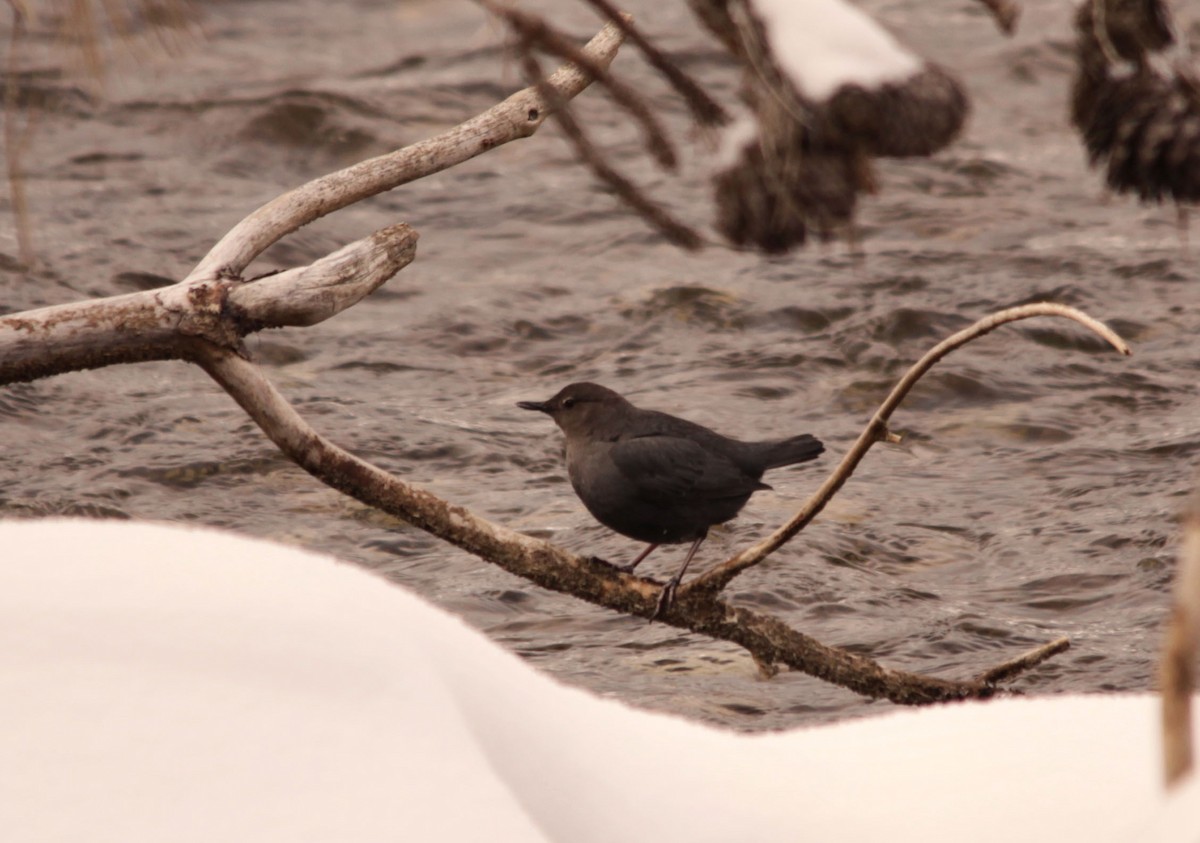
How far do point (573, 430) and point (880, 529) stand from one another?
2.06 m

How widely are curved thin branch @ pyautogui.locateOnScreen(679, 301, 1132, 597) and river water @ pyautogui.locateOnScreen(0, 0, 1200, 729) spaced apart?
1290mm

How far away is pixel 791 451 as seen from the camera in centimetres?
429

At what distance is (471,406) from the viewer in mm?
7160

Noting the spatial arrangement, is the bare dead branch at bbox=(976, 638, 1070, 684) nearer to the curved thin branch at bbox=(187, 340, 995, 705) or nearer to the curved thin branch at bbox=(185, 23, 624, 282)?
the curved thin branch at bbox=(187, 340, 995, 705)

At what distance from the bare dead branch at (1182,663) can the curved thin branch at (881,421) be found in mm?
1131

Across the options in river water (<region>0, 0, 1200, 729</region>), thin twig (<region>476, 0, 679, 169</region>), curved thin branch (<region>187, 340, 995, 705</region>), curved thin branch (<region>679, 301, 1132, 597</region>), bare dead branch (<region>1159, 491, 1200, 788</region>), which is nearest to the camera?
bare dead branch (<region>1159, 491, 1200, 788</region>)

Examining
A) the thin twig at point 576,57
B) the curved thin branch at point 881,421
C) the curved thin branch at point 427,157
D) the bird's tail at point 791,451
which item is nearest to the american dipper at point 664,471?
the bird's tail at point 791,451

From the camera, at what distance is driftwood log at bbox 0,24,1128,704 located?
3223 millimetres

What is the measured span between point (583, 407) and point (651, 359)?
3020 mm

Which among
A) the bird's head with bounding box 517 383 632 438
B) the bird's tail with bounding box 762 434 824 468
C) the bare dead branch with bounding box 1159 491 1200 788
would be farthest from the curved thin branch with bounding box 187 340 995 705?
the bare dead branch with bounding box 1159 491 1200 788

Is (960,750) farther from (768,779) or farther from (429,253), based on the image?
(429,253)

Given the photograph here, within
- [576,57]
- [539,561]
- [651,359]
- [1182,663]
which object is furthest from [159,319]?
[651,359]

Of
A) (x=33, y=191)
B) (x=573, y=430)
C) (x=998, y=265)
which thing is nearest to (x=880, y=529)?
(x=573, y=430)

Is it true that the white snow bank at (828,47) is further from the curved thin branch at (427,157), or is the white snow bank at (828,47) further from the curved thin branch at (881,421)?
the curved thin branch at (427,157)
